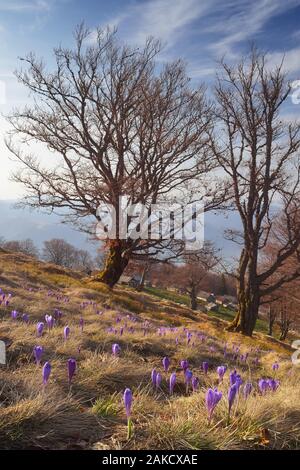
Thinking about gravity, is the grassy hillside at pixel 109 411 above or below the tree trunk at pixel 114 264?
below

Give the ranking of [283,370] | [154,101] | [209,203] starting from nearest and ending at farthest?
[283,370]
[154,101]
[209,203]

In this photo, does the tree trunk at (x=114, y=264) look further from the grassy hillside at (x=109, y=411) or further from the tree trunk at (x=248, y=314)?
the grassy hillside at (x=109, y=411)

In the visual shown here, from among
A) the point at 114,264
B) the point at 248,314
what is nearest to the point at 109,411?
the point at 248,314

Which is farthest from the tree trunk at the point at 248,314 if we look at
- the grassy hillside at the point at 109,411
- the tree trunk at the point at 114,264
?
the grassy hillside at the point at 109,411

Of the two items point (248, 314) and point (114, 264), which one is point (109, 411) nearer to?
point (248, 314)

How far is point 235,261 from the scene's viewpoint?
23125 mm

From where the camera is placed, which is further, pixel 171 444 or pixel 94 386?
pixel 94 386

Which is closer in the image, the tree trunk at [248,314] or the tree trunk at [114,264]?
the tree trunk at [248,314]

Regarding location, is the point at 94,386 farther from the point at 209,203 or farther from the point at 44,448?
the point at 209,203

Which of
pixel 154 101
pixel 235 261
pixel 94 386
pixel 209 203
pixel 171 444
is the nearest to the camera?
pixel 171 444

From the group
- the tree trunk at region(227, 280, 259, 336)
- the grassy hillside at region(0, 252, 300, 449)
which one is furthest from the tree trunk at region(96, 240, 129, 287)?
the grassy hillside at region(0, 252, 300, 449)

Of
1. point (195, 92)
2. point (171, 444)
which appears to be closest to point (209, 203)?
point (195, 92)

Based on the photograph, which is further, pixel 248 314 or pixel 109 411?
pixel 248 314
